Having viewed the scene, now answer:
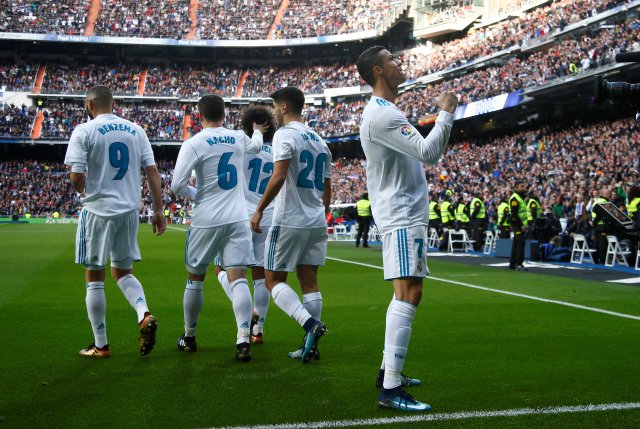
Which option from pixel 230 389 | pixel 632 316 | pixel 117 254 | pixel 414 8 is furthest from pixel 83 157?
pixel 414 8

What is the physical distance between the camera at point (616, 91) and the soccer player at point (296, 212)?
293 cm

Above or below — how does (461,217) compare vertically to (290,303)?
above

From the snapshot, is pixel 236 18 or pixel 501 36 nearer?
pixel 501 36

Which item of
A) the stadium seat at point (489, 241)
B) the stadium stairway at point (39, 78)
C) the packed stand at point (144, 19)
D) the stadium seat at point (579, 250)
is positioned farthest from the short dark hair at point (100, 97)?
the packed stand at point (144, 19)

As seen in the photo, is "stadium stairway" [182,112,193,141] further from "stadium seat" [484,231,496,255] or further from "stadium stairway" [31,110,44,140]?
"stadium seat" [484,231,496,255]

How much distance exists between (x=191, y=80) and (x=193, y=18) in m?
6.33

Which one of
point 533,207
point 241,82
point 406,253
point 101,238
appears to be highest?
point 241,82

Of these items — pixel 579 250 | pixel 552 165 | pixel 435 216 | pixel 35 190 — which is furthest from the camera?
pixel 35 190

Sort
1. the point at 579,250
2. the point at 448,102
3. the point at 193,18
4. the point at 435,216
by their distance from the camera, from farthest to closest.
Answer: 1. the point at 193,18
2. the point at 435,216
3. the point at 579,250
4. the point at 448,102

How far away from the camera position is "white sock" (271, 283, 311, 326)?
6.25 m

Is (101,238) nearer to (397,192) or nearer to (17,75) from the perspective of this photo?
(397,192)

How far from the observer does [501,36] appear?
47.6m

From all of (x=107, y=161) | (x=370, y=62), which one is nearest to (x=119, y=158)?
(x=107, y=161)

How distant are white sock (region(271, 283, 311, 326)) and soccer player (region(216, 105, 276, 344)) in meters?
0.98
